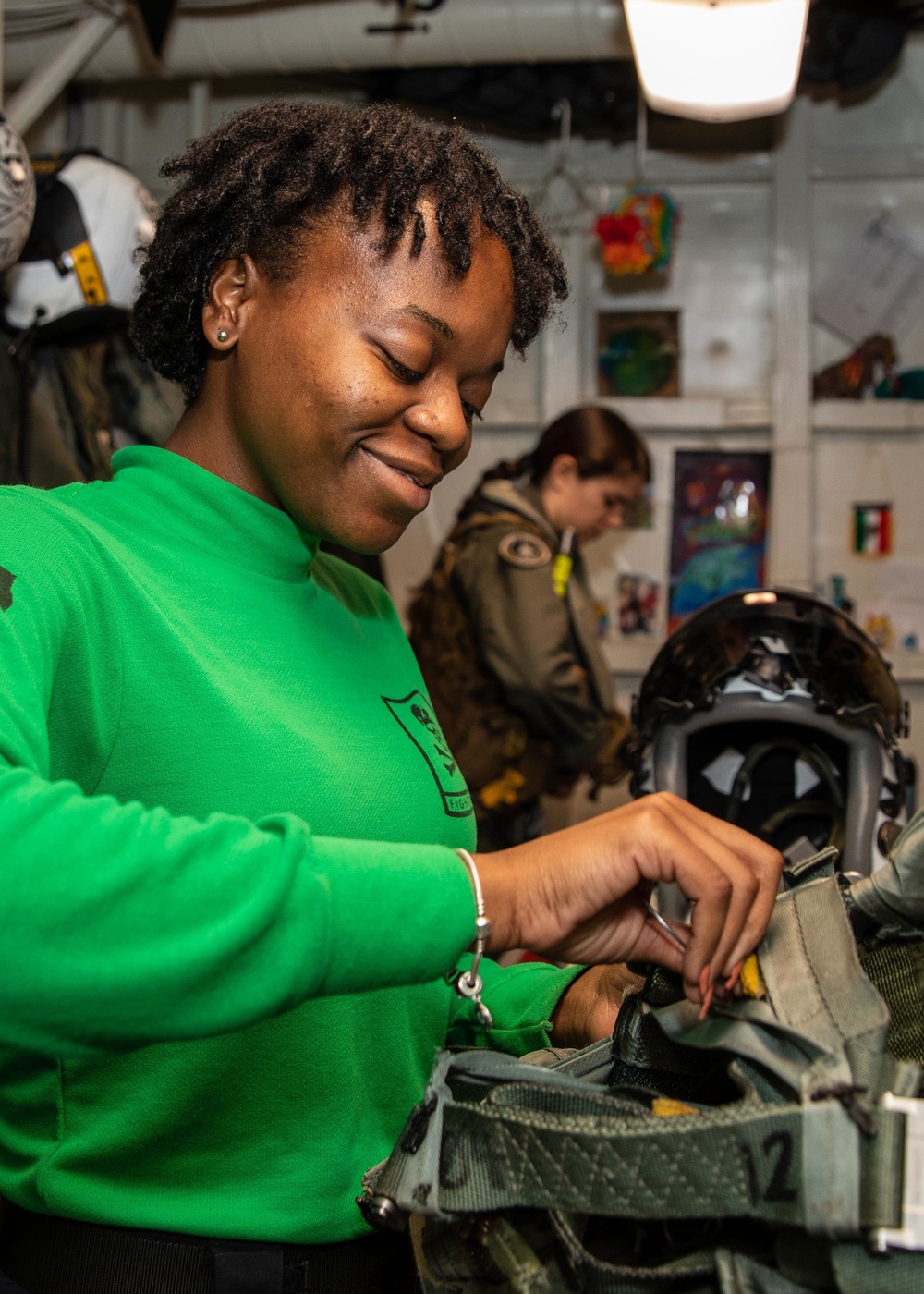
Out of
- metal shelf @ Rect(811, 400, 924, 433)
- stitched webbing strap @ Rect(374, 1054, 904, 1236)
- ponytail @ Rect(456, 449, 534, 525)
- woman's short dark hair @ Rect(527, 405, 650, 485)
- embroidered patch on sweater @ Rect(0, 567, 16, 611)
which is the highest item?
metal shelf @ Rect(811, 400, 924, 433)

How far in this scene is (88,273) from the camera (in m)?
2.81

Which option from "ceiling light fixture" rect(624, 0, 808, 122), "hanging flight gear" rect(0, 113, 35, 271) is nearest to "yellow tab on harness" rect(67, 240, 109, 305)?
"hanging flight gear" rect(0, 113, 35, 271)

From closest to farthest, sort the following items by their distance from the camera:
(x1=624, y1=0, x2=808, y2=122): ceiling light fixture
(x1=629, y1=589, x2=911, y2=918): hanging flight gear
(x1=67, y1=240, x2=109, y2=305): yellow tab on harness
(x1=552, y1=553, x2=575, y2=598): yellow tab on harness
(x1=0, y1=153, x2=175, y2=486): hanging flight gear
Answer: (x1=629, y1=589, x2=911, y2=918): hanging flight gear, (x1=0, y1=153, x2=175, y2=486): hanging flight gear, (x1=67, y1=240, x2=109, y2=305): yellow tab on harness, (x1=624, y1=0, x2=808, y2=122): ceiling light fixture, (x1=552, y1=553, x2=575, y2=598): yellow tab on harness

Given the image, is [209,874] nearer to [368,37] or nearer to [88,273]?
[88,273]

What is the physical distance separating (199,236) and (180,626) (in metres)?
0.37

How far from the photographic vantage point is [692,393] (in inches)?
173

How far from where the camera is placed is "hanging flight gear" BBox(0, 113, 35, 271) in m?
2.32

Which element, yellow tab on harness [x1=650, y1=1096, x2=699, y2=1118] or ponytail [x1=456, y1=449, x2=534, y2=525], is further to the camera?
ponytail [x1=456, y1=449, x2=534, y2=525]

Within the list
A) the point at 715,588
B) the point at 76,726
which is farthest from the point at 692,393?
the point at 76,726

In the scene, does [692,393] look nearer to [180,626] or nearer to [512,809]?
[512,809]

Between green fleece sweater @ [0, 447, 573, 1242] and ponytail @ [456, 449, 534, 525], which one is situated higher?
ponytail @ [456, 449, 534, 525]

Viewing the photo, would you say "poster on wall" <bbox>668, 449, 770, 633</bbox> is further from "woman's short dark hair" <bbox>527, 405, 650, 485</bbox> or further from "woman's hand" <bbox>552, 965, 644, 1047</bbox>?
"woman's hand" <bbox>552, 965, 644, 1047</bbox>

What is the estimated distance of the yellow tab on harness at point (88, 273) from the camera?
2801 millimetres

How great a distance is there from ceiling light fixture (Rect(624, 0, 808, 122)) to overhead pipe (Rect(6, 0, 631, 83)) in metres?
0.30
